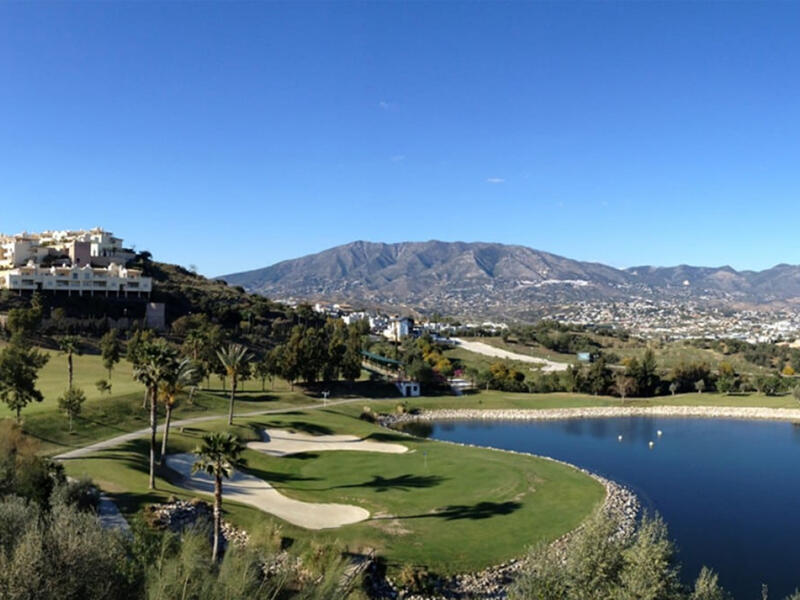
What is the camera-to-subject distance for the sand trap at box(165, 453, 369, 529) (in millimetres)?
35000

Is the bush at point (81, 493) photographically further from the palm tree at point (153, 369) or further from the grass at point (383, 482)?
the palm tree at point (153, 369)

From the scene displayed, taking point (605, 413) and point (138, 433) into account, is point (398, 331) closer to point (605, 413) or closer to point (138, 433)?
point (605, 413)

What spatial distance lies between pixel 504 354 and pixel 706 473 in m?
87.0

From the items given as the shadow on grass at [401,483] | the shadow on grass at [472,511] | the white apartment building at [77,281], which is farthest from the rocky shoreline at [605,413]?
the white apartment building at [77,281]

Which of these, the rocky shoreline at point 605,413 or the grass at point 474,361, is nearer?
the rocky shoreline at point 605,413

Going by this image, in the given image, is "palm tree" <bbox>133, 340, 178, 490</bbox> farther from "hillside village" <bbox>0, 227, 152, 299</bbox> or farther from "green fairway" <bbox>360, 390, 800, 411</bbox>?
"hillside village" <bbox>0, 227, 152, 299</bbox>

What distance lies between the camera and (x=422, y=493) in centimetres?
4159

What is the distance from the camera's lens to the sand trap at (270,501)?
3500cm

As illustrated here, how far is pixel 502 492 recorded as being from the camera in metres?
41.7

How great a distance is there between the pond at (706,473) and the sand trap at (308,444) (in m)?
13.9

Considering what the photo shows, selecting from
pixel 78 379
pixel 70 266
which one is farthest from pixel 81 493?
pixel 70 266

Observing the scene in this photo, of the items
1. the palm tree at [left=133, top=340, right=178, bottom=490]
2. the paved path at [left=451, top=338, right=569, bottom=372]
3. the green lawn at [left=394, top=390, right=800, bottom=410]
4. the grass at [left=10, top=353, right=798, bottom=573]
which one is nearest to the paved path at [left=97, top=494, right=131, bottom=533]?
the grass at [left=10, top=353, right=798, bottom=573]

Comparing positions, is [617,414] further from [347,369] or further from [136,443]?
[136,443]

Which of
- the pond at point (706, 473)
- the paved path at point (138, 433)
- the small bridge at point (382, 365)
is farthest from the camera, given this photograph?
the small bridge at point (382, 365)
